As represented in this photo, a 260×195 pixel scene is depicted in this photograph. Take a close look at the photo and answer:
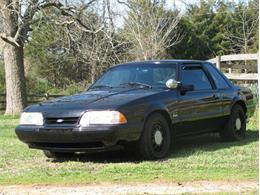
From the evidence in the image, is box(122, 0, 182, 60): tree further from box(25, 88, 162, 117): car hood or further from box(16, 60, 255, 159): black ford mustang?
box(25, 88, 162, 117): car hood

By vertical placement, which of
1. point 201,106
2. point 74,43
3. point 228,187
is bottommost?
point 228,187

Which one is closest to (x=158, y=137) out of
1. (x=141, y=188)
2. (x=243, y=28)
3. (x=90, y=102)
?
(x=90, y=102)

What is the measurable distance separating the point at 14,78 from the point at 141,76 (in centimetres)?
1417

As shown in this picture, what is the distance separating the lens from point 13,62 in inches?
893

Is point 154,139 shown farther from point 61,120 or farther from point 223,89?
point 223,89

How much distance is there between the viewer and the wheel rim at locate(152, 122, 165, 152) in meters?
8.55

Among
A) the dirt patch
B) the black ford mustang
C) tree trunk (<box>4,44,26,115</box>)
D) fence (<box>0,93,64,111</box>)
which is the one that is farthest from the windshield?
fence (<box>0,93,64,111</box>)

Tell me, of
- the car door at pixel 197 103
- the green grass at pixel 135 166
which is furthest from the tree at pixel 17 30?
the car door at pixel 197 103

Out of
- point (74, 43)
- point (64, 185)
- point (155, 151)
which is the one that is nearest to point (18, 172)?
point (64, 185)

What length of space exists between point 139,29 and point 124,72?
26.5 meters

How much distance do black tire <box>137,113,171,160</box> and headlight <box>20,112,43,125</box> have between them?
1.41m

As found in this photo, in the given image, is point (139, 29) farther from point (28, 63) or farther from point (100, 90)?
point (100, 90)

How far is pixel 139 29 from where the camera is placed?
118 ft

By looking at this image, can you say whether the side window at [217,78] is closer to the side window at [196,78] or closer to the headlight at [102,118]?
the side window at [196,78]
